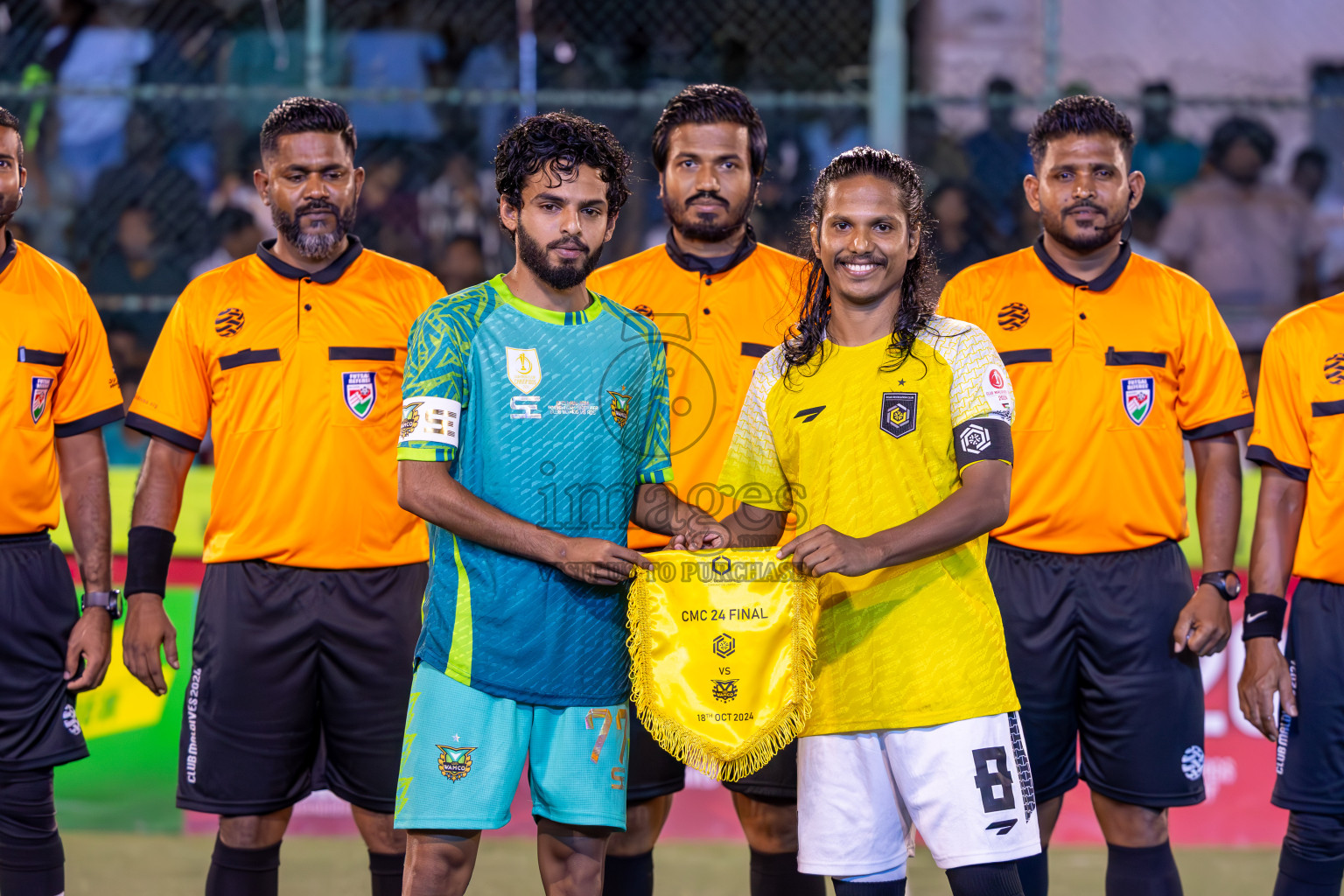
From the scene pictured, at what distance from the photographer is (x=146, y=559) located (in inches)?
150

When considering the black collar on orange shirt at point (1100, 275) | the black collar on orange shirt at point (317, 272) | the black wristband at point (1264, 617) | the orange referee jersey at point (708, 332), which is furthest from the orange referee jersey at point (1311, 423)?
the black collar on orange shirt at point (317, 272)

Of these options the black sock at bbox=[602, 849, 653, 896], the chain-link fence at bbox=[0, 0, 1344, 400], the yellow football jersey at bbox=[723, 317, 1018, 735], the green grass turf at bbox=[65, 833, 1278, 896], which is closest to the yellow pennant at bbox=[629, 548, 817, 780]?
the yellow football jersey at bbox=[723, 317, 1018, 735]

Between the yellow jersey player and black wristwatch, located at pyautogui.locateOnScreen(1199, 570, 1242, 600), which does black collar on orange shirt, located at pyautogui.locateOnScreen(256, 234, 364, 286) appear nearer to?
the yellow jersey player

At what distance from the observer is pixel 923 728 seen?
3.04 metres

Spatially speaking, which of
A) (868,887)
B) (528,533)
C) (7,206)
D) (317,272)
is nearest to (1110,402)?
(868,887)

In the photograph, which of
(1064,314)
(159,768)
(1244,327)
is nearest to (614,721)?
(1064,314)

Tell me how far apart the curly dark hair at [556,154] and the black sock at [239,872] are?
1.85 m

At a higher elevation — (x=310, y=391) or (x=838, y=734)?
(x=310, y=391)

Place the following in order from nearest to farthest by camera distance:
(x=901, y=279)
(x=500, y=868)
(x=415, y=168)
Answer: (x=901, y=279) → (x=500, y=868) → (x=415, y=168)

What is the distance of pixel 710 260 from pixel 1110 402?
1178mm

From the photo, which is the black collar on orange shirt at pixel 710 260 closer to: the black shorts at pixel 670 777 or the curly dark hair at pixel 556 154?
the curly dark hair at pixel 556 154

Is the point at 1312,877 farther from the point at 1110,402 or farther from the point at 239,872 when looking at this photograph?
the point at 239,872

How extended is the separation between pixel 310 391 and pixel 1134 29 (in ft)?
25.9

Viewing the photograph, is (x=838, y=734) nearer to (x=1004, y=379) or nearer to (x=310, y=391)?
(x=1004, y=379)
